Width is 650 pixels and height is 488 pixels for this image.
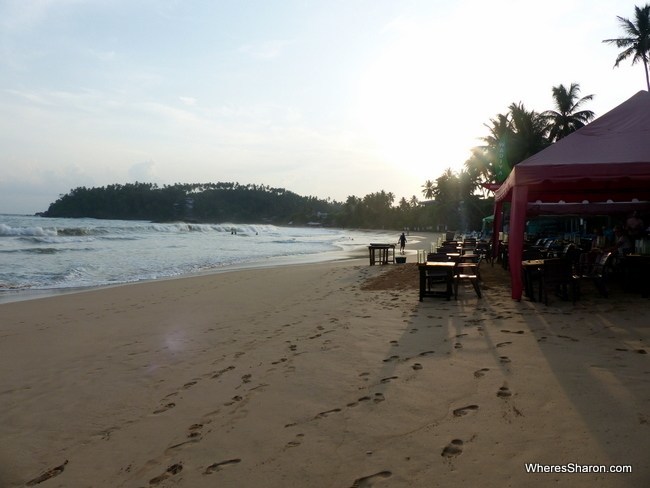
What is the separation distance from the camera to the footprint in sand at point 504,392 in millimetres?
3614

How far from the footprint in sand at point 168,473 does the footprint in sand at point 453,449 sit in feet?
4.96

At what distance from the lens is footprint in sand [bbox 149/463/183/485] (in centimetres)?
272

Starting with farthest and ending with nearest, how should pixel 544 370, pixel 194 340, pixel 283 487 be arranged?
1. pixel 194 340
2. pixel 544 370
3. pixel 283 487

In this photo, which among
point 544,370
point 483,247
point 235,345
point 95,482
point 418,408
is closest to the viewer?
point 95,482

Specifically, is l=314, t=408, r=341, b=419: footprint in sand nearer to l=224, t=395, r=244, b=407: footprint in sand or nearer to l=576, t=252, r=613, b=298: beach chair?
l=224, t=395, r=244, b=407: footprint in sand

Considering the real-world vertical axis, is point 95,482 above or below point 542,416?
below

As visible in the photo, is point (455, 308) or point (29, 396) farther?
point (455, 308)

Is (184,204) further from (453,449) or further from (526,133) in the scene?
(453,449)

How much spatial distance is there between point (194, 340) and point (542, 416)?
418 centimetres

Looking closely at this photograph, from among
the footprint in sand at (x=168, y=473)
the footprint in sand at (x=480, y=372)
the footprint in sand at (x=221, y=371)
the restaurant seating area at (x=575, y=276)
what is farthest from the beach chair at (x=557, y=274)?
the footprint in sand at (x=168, y=473)

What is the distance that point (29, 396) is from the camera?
4.31 metres

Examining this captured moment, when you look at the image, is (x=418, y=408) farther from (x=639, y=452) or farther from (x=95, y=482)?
(x=95, y=482)

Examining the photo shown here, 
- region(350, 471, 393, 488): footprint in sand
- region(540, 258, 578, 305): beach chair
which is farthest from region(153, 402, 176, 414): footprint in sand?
region(540, 258, 578, 305): beach chair

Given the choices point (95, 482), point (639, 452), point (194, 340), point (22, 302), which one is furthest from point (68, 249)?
point (639, 452)
